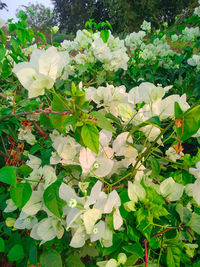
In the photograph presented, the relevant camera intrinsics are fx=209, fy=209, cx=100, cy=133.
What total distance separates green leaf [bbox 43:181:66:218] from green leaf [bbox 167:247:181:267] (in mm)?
313

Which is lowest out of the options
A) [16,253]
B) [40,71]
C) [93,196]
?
[16,253]

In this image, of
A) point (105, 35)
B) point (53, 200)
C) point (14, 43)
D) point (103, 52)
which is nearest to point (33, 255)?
point (53, 200)

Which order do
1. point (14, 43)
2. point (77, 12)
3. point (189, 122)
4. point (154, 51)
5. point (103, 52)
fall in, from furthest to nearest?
1. point (77, 12)
2. point (154, 51)
3. point (103, 52)
4. point (14, 43)
5. point (189, 122)

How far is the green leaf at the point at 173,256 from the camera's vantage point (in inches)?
21.2

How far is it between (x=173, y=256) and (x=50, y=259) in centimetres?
32

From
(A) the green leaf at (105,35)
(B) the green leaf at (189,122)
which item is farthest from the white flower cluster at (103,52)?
(B) the green leaf at (189,122)

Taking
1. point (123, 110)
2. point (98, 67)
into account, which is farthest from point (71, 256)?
point (98, 67)

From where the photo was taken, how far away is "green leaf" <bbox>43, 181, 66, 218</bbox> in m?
0.47

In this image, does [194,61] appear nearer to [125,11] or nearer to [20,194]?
[20,194]

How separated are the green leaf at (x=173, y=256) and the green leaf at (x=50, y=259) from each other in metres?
0.28

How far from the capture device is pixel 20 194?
472 mm

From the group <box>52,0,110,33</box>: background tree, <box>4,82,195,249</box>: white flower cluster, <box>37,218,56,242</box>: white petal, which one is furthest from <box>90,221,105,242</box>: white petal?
<box>52,0,110,33</box>: background tree

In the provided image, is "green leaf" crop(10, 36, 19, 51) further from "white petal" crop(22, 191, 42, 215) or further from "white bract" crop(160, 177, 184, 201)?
"white bract" crop(160, 177, 184, 201)

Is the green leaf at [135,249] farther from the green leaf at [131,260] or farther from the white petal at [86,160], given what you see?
the white petal at [86,160]
